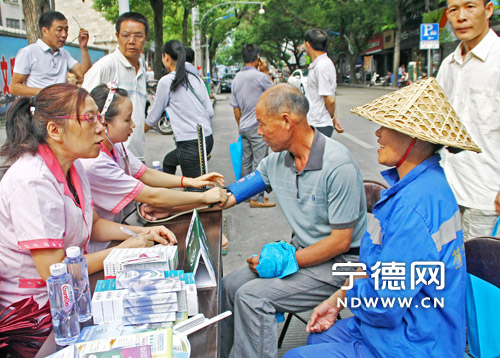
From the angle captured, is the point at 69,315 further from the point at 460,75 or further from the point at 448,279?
the point at 460,75

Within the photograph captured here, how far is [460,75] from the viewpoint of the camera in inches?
105

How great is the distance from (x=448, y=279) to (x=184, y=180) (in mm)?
1943

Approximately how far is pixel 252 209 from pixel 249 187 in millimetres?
2984

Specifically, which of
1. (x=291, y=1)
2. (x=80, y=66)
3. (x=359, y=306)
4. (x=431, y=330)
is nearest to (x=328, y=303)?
(x=359, y=306)

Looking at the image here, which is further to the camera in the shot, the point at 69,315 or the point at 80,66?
the point at 80,66

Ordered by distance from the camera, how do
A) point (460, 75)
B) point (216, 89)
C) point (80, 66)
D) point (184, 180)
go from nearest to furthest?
point (460, 75) < point (184, 180) < point (80, 66) < point (216, 89)

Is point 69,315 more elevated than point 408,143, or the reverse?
point 408,143

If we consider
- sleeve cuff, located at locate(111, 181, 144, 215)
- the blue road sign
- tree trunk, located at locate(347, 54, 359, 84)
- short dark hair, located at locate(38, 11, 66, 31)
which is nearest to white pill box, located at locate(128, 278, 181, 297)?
sleeve cuff, located at locate(111, 181, 144, 215)

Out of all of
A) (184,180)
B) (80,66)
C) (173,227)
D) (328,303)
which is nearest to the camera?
(328,303)

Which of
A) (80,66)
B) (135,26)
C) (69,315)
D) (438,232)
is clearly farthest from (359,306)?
(80,66)

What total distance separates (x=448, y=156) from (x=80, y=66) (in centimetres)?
359

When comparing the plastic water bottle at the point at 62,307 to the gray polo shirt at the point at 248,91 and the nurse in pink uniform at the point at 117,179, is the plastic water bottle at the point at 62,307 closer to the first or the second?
the nurse in pink uniform at the point at 117,179

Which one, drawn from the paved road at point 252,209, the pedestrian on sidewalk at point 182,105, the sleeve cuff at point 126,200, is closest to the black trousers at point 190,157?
the pedestrian on sidewalk at point 182,105

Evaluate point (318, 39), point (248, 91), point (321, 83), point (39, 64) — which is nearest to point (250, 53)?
point (248, 91)
